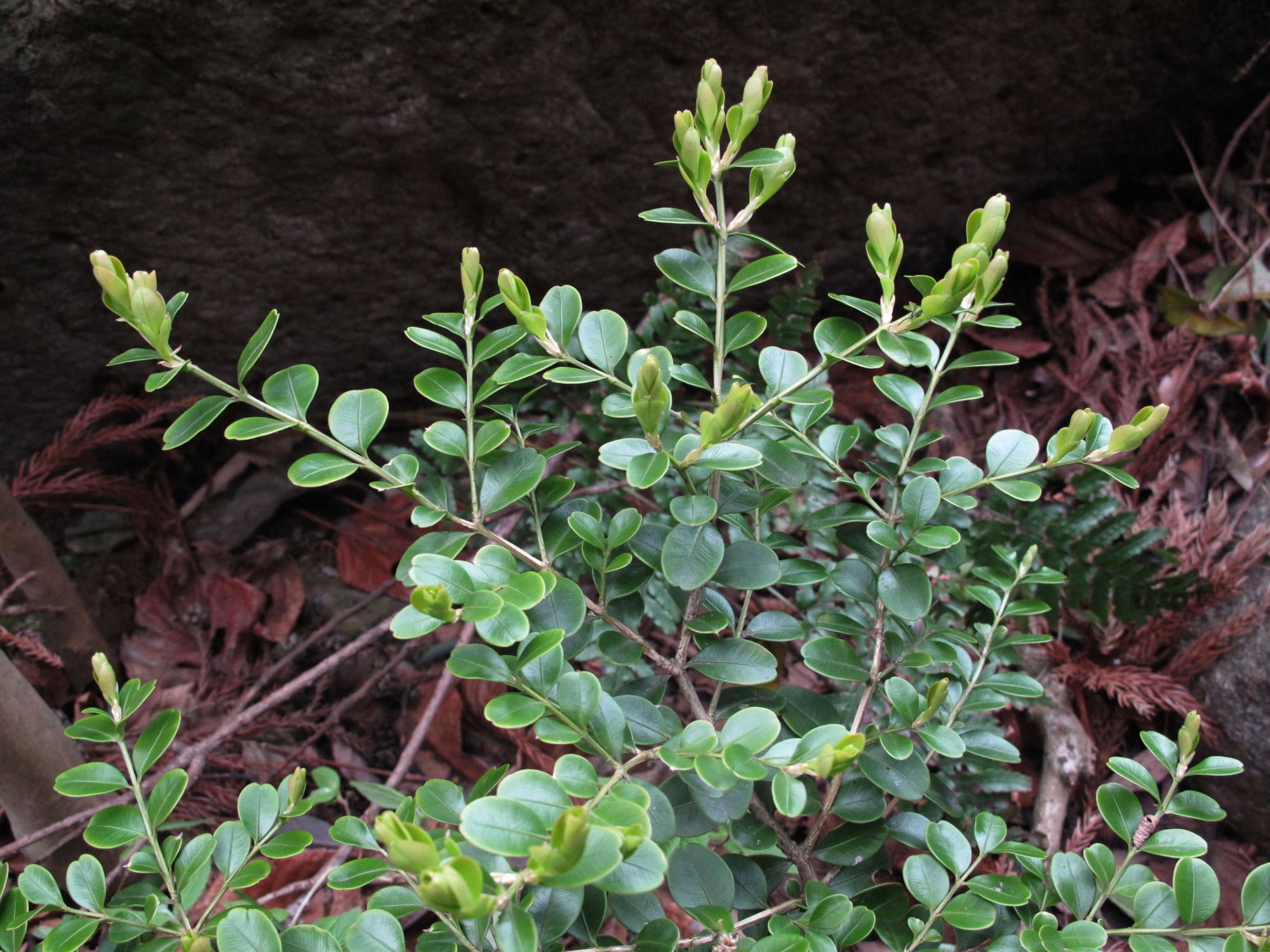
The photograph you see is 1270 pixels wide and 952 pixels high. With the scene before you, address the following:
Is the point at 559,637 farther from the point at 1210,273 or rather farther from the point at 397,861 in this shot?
the point at 1210,273

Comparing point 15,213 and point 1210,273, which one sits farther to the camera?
point 1210,273

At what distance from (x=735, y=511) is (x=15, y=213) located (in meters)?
1.65

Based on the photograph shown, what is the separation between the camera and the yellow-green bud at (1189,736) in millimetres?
952

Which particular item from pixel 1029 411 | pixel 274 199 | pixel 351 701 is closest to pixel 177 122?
pixel 274 199

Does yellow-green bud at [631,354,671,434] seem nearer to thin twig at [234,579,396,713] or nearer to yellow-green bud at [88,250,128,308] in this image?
yellow-green bud at [88,250,128,308]

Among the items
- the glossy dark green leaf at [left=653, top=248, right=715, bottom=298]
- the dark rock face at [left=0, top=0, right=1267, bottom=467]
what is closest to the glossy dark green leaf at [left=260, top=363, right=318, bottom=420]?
the glossy dark green leaf at [left=653, top=248, right=715, bottom=298]

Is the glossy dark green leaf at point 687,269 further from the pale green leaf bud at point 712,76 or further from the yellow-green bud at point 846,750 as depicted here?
the yellow-green bud at point 846,750

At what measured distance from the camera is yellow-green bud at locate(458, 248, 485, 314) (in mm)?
936

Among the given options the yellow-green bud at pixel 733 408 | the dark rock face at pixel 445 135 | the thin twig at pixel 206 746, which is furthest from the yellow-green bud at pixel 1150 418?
the dark rock face at pixel 445 135

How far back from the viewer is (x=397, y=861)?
604 mm

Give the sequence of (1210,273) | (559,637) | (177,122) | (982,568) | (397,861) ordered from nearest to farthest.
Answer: (397,861), (559,637), (982,568), (177,122), (1210,273)

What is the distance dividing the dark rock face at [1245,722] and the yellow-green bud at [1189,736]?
88 cm

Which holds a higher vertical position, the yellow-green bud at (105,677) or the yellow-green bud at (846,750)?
the yellow-green bud at (105,677)

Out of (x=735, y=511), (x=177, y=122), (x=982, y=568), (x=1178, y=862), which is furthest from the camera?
(x=177, y=122)
